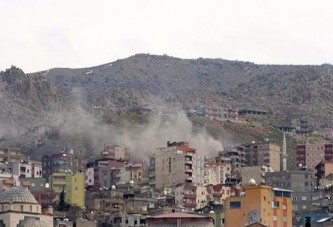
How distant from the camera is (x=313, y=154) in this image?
189m

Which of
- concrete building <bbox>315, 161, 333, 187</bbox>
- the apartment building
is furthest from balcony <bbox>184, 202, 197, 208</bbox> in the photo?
concrete building <bbox>315, 161, 333, 187</bbox>

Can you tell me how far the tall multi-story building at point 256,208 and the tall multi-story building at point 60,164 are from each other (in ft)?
180

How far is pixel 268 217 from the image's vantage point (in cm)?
11812

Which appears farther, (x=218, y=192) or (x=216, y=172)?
(x=216, y=172)

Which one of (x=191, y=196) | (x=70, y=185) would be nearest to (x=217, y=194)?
(x=191, y=196)

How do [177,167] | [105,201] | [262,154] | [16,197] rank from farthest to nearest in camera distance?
[262,154]
[177,167]
[105,201]
[16,197]

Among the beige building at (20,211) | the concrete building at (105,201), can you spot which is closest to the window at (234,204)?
the beige building at (20,211)

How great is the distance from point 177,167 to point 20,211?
46347 mm

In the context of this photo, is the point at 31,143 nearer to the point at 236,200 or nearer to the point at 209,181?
the point at 209,181

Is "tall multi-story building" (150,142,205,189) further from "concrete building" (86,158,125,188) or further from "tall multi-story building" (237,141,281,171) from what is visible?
"tall multi-story building" (237,141,281,171)

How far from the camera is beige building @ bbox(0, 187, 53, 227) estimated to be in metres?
121

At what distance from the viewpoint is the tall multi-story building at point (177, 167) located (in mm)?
166250

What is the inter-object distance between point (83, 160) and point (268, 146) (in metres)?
23.1

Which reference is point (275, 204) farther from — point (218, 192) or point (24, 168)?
point (24, 168)
